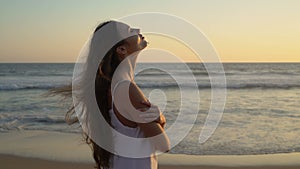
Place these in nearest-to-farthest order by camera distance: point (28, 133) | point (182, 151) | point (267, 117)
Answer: point (182, 151), point (28, 133), point (267, 117)

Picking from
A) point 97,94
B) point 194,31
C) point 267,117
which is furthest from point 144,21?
point 267,117

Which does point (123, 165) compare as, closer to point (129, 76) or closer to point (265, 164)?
point (129, 76)

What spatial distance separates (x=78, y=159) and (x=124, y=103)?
18.6 feet

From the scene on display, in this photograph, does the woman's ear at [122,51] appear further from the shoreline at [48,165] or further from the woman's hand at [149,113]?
the shoreline at [48,165]

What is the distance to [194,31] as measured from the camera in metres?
2.35

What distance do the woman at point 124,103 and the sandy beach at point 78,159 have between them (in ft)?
16.3

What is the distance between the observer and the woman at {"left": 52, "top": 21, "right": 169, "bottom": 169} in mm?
2201

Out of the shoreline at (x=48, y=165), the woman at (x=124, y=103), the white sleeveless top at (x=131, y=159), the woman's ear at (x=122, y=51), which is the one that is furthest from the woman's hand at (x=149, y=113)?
the shoreline at (x=48, y=165)

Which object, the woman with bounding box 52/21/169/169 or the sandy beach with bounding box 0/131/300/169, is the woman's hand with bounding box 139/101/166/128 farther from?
the sandy beach with bounding box 0/131/300/169

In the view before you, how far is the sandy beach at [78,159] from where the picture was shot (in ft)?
24.2

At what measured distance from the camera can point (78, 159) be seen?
25.2ft

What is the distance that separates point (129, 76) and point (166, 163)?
5359 millimetres

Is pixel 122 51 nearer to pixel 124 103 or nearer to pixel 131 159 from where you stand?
pixel 124 103

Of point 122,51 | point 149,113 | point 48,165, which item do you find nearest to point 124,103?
point 149,113
